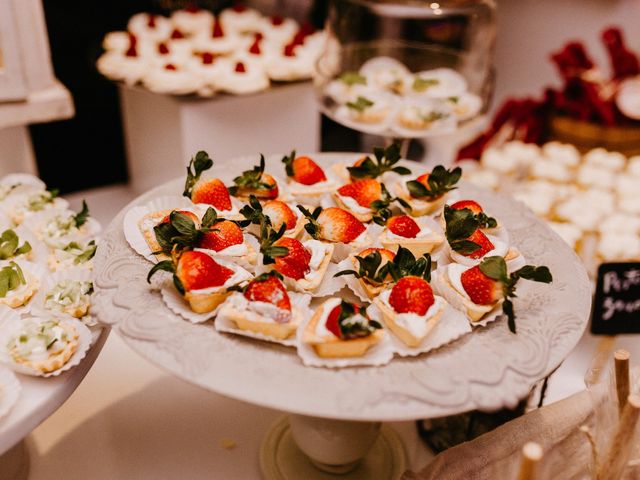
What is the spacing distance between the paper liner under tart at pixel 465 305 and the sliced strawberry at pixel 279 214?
1.13ft

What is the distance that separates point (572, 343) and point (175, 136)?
5.49ft

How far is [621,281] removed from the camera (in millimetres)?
1346

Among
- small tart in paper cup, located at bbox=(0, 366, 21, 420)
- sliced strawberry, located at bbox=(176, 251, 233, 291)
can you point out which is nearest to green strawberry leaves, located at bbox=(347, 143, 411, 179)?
sliced strawberry, located at bbox=(176, 251, 233, 291)

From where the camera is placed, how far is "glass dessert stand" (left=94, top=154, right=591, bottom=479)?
0.97 metres

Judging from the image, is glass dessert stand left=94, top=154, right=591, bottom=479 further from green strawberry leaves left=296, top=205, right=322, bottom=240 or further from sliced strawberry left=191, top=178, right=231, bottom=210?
green strawberry leaves left=296, top=205, right=322, bottom=240

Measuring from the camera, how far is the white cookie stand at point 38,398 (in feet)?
3.51

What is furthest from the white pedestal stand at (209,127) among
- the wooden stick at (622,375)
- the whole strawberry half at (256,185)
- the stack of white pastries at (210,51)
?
the wooden stick at (622,375)

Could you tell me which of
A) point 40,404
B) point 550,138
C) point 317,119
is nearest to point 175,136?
point 317,119

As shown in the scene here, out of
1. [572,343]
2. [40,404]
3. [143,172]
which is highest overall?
[572,343]

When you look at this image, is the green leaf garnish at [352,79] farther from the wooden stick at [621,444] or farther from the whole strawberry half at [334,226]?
the wooden stick at [621,444]

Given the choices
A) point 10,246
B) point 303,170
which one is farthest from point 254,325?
point 10,246

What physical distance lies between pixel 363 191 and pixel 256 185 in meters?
0.25

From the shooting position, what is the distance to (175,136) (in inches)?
92.0

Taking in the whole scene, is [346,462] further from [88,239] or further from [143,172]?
[143,172]
